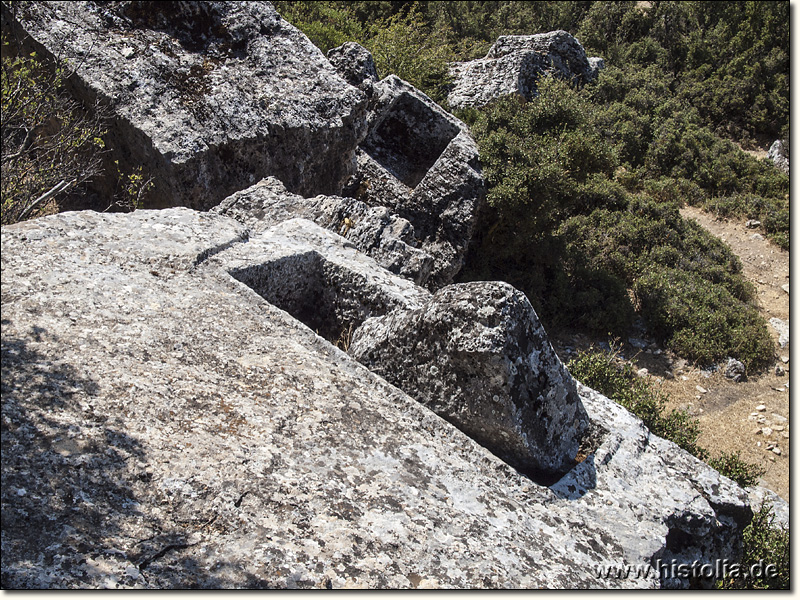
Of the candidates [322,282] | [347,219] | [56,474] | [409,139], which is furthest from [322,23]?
[56,474]

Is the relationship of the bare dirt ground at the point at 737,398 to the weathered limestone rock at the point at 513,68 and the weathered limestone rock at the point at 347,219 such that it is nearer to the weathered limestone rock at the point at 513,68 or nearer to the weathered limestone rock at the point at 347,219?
the weathered limestone rock at the point at 347,219

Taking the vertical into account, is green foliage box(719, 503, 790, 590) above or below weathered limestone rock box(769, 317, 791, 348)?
below

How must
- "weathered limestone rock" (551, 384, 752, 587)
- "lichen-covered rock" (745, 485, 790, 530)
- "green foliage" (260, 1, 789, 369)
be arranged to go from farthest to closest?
"green foliage" (260, 1, 789, 369) < "lichen-covered rock" (745, 485, 790, 530) < "weathered limestone rock" (551, 384, 752, 587)

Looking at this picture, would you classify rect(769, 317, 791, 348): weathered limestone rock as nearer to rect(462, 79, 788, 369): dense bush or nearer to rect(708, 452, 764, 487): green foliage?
rect(462, 79, 788, 369): dense bush

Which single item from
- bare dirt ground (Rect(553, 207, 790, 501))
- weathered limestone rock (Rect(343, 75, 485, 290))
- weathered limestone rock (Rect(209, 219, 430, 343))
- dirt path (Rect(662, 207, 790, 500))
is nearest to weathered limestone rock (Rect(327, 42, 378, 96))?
weathered limestone rock (Rect(343, 75, 485, 290))

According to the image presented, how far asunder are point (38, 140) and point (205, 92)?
7.22 feet

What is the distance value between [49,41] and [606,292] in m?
9.18

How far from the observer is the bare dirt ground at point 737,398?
886 centimetres

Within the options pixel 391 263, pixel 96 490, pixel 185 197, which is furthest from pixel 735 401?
pixel 96 490

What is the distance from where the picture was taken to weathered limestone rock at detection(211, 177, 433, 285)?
691 cm

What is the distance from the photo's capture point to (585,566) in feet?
13.1

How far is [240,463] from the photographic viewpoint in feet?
12.4

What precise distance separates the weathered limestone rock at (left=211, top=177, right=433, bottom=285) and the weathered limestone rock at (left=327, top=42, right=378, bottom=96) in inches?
171

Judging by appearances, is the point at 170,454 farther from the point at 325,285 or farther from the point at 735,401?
the point at 735,401
